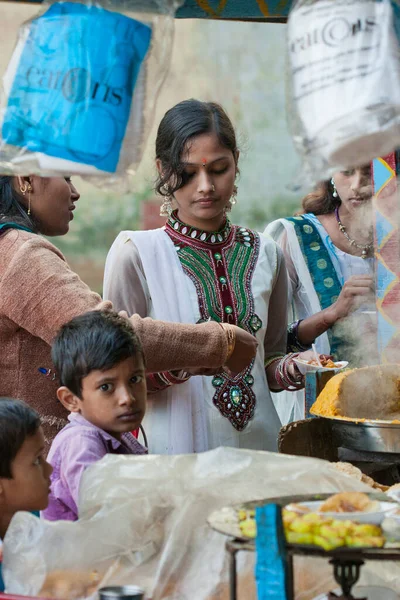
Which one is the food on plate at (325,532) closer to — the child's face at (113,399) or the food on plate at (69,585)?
the food on plate at (69,585)

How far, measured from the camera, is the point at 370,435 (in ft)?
9.31

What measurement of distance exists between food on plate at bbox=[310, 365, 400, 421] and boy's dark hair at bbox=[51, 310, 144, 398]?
98 cm

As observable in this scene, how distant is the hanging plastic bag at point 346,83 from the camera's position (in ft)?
5.40

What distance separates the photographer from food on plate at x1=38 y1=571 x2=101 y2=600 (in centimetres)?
176

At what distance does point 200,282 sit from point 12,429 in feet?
3.97

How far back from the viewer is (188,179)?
3088mm

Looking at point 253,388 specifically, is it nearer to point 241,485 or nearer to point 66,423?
point 66,423

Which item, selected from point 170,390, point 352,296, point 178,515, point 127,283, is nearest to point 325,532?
point 178,515

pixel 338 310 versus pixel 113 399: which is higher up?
→ pixel 338 310

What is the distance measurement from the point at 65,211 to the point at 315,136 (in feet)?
3.93

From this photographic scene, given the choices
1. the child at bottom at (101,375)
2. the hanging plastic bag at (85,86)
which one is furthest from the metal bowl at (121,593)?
the hanging plastic bag at (85,86)

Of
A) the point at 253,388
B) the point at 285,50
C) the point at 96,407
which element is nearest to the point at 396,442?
the point at 253,388

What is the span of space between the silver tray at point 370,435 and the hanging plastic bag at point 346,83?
1304 mm

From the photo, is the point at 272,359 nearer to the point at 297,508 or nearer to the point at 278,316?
the point at 278,316
